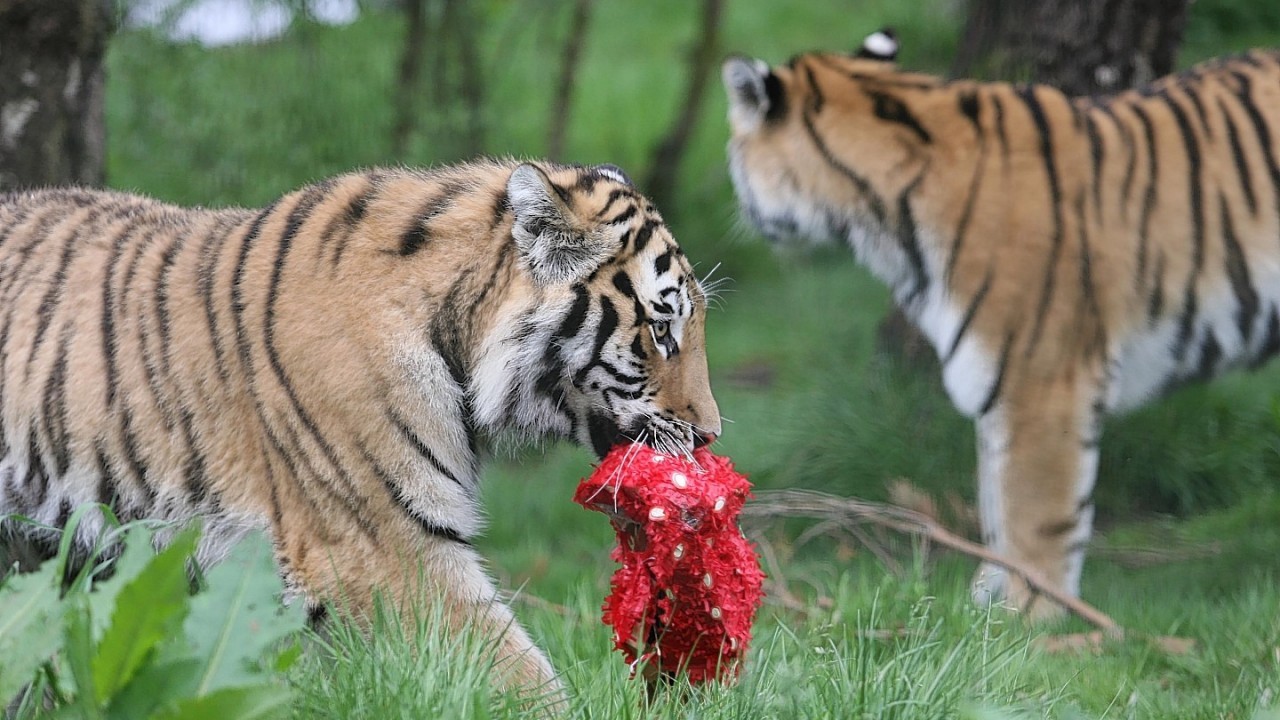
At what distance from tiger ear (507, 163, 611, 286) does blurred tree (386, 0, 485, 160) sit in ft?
15.8

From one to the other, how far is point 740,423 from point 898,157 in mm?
2408

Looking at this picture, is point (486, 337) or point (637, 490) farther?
point (486, 337)

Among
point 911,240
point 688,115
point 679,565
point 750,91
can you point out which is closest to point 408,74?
point 688,115

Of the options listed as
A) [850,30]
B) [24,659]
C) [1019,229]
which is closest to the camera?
[24,659]

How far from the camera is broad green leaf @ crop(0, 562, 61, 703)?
212 cm

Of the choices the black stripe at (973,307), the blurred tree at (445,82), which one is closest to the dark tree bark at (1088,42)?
the black stripe at (973,307)

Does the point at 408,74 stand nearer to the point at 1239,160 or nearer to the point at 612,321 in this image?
the point at 1239,160

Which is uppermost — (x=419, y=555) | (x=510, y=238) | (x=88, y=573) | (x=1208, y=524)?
(x=510, y=238)

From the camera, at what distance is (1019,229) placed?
4.96 meters

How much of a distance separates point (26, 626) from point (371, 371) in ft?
3.15

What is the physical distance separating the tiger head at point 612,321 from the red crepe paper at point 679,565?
0.26m

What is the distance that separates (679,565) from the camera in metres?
2.64

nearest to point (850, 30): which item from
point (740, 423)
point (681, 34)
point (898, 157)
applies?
point (681, 34)

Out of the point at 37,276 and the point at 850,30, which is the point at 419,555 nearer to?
the point at 37,276
